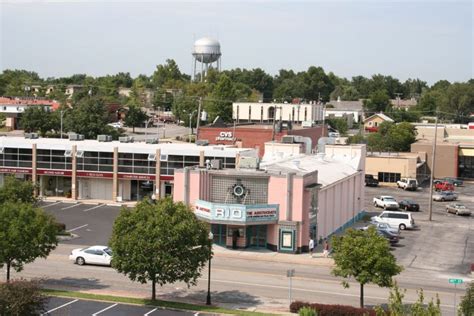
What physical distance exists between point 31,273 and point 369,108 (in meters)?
157

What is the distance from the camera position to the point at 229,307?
36.8 metres

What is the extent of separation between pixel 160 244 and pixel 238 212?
1492 cm

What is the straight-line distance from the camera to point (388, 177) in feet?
299

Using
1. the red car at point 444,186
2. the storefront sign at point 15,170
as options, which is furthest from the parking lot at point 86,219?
the red car at point 444,186

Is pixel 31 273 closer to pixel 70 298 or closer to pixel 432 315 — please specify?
pixel 70 298

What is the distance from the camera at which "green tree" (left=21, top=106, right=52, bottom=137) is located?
388 ft

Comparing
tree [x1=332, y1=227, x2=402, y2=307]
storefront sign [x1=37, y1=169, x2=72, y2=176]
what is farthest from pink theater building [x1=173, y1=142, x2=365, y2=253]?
storefront sign [x1=37, y1=169, x2=72, y2=176]

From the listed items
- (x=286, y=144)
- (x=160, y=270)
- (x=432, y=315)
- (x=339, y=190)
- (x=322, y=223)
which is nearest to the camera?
(x=432, y=315)

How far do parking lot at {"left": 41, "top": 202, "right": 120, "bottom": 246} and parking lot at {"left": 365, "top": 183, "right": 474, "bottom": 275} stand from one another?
20362 mm

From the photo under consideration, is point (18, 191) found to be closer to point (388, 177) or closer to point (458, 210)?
Result: point (458, 210)

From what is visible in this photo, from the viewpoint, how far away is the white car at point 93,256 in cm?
4500

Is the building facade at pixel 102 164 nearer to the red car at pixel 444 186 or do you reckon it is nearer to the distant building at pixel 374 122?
the red car at pixel 444 186

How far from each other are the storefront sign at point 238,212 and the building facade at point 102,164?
18.7m

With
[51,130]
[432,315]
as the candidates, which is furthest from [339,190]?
[51,130]
